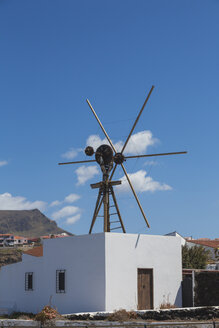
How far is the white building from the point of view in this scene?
21.5m

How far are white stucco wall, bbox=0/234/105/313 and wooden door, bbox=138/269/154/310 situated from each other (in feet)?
6.43

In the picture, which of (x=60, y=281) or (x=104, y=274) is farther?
(x=60, y=281)

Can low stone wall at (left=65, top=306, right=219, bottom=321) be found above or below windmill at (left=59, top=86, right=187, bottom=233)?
below

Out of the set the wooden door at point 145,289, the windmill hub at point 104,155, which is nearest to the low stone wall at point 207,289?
the wooden door at point 145,289

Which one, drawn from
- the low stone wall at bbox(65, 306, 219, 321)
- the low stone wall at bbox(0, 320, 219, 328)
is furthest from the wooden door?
the low stone wall at bbox(0, 320, 219, 328)

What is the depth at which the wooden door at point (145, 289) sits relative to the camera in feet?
73.3

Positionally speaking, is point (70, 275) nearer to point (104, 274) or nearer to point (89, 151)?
point (104, 274)

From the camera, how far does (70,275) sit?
73.8 ft

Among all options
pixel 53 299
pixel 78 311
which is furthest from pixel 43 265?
pixel 78 311

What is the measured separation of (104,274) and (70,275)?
1.92 meters

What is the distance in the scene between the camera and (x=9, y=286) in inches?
1046

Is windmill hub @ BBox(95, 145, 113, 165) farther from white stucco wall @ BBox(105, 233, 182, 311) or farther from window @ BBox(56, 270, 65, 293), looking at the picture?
window @ BBox(56, 270, 65, 293)

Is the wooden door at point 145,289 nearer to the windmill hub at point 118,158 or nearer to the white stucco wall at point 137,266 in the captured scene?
the white stucco wall at point 137,266

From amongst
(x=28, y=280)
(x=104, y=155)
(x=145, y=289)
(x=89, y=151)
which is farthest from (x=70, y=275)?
(x=89, y=151)
